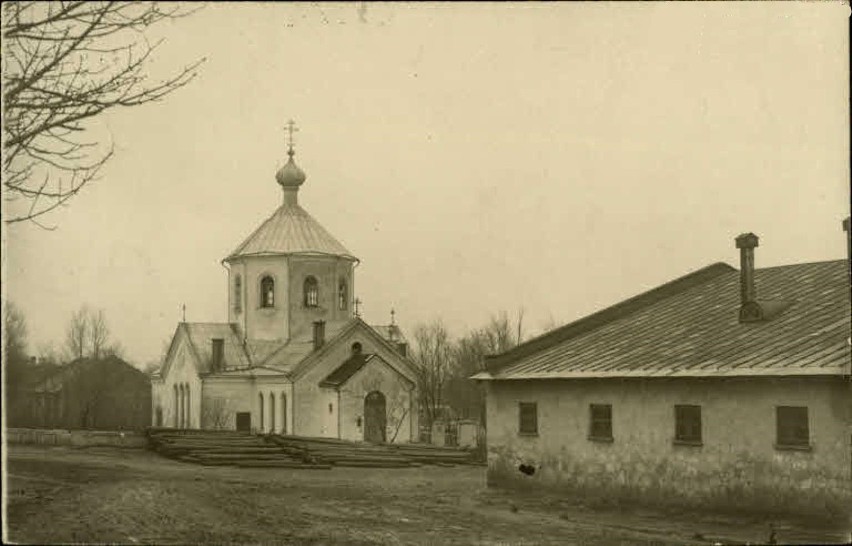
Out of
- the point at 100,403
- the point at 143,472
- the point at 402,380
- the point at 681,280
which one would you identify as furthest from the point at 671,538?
the point at 402,380

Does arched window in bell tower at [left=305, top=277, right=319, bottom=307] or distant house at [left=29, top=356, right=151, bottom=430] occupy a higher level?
arched window in bell tower at [left=305, top=277, right=319, bottom=307]

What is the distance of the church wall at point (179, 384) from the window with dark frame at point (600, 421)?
27.6m

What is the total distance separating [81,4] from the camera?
10883 mm

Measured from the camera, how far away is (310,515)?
16.7 metres

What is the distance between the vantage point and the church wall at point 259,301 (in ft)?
149

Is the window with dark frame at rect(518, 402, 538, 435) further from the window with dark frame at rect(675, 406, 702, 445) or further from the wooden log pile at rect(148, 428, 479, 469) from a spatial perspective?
the wooden log pile at rect(148, 428, 479, 469)

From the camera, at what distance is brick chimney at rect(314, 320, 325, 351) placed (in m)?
44.4

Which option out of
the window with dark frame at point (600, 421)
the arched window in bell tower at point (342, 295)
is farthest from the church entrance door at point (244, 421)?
the window with dark frame at point (600, 421)

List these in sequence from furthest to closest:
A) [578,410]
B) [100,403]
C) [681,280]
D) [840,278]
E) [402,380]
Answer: [402,380] < [100,403] < [681,280] < [578,410] < [840,278]

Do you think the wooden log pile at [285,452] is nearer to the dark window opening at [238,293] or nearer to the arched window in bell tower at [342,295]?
the arched window in bell tower at [342,295]

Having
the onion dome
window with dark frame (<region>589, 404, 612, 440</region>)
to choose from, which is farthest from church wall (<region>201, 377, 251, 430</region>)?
window with dark frame (<region>589, 404, 612, 440</region>)

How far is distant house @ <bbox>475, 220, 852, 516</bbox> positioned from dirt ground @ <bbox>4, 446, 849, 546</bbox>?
0.66 m

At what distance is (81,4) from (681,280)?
16.5m

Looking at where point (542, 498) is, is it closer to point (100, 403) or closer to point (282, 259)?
point (100, 403)
